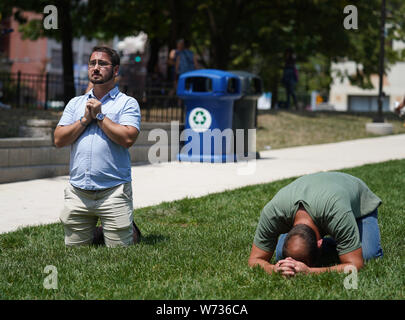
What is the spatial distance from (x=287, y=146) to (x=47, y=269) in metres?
11.8

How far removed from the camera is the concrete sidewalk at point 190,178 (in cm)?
775

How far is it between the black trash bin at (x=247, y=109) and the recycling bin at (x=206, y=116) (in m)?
0.24

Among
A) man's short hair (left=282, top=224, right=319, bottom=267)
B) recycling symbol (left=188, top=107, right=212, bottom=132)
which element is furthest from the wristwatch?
recycling symbol (left=188, top=107, right=212, bottom=132)

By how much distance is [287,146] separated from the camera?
1622 cm

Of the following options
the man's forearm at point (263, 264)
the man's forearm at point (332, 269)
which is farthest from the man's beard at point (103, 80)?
the man's forearm at point (332, 269)

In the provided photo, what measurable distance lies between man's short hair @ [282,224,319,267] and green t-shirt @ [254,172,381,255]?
0.16 m

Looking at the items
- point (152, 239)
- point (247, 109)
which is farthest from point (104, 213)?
point (247, 109)

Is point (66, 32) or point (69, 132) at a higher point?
point (66, 32)

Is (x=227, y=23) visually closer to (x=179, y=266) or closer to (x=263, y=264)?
(x=179, y=266)

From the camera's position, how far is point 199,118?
12.2 m

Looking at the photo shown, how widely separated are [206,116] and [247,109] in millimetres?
1070

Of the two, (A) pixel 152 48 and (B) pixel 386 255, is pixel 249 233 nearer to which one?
(B) pixel 386 255

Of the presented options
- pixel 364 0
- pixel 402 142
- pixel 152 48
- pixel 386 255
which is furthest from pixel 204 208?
pixel 152 48

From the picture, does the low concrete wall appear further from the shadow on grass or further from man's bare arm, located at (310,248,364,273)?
man's bare arm, located at (310,248,364,273)
